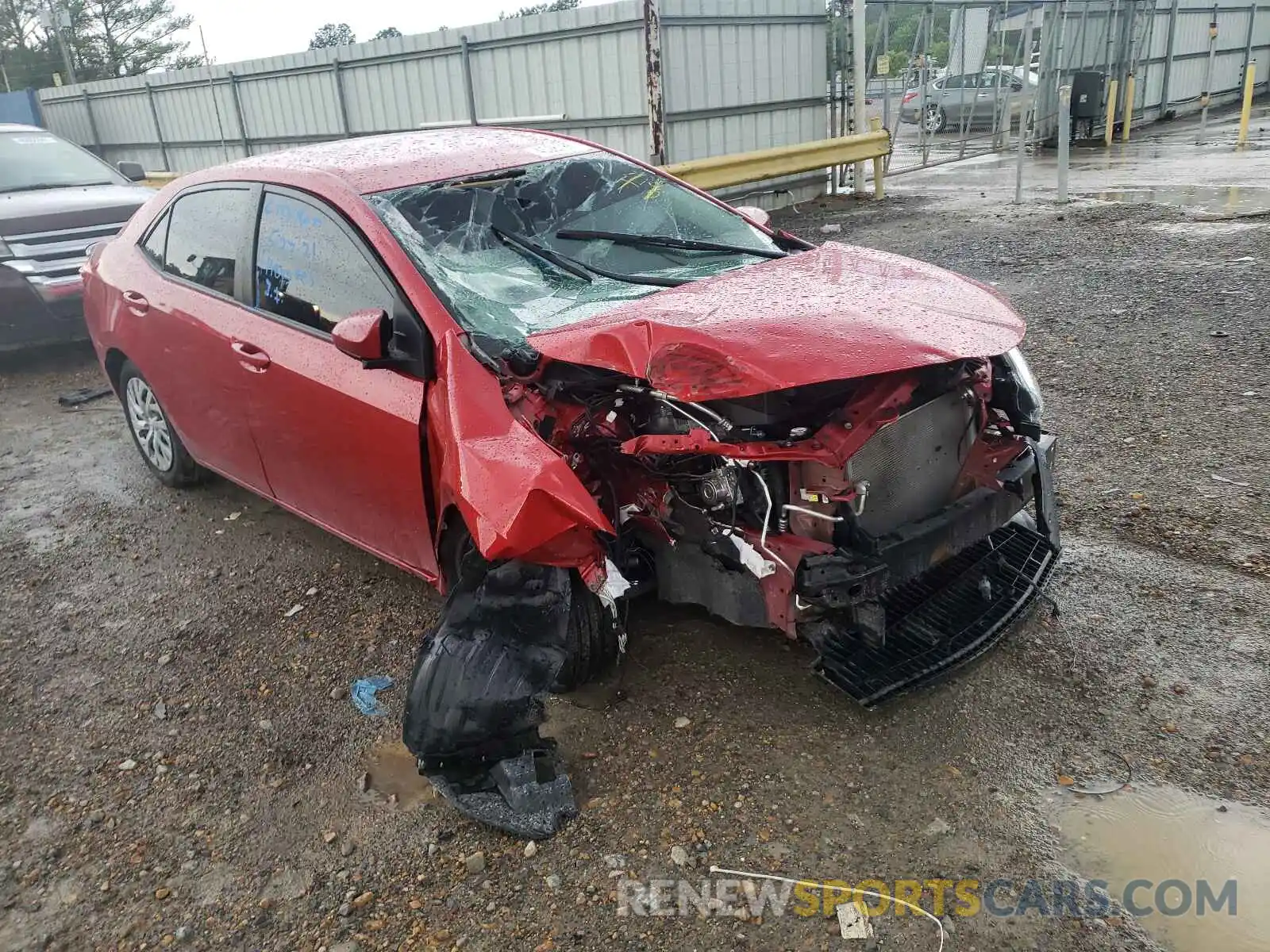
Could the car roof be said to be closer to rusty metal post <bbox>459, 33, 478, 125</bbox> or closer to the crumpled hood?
the crumpled hood

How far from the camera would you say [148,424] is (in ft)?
16.6

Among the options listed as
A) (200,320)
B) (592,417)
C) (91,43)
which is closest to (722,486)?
(592,417)

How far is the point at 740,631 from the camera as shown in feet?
11.5

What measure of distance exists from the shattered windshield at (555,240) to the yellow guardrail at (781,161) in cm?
494

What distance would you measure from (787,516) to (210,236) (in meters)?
2.86

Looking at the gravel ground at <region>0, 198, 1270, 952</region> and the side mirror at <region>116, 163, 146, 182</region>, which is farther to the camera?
the side mirror at <region>116, 163, 146, 182</region>

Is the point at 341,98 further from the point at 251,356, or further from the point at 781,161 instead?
the point at 251,356

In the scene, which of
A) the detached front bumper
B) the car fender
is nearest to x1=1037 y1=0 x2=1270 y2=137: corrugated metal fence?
the detached front bumper

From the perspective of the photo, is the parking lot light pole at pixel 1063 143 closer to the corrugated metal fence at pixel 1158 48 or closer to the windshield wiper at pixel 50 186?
the corrugated metal fence at pixel 1158 48

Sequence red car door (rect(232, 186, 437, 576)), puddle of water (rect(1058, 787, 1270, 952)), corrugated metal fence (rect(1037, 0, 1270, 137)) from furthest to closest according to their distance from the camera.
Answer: corrugated metal fence (rect(1037, 0, 1270, 137)), red car door (rect(232, 186, 437, 576)), puddle of water (rect(1058, 787, 1270, 952))

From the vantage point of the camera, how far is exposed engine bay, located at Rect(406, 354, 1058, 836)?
272 cm

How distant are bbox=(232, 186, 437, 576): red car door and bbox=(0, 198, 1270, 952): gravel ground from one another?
20.4 inches

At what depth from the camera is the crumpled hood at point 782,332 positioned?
2.52 m

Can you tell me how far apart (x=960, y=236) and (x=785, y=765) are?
8.32 meters
